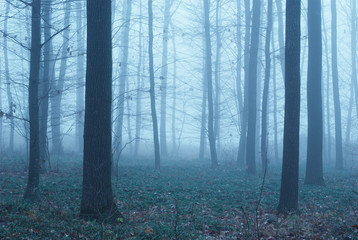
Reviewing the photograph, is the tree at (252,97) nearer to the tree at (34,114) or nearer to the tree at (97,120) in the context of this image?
the tree at (34,114)

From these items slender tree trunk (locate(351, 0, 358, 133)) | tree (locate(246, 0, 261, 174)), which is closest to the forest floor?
tree (locate(246, 0, 261, 174))

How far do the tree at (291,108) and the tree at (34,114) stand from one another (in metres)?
6.36

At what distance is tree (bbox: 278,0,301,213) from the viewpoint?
868 cm

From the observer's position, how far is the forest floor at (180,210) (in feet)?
20.2

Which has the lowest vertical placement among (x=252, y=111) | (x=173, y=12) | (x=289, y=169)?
(x=289, y=169)

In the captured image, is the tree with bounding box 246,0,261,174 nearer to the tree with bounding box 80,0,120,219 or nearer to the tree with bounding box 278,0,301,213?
the tree with bounding box 278,0,301,213

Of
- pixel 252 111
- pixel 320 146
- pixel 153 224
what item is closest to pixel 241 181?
pixel 320 146

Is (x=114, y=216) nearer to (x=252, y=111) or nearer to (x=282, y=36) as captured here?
(x=252, y=111)

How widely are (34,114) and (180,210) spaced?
14.8ft

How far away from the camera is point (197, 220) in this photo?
7.83 metres

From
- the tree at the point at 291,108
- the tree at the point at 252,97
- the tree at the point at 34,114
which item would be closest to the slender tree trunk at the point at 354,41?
the tree at the point at 252,97

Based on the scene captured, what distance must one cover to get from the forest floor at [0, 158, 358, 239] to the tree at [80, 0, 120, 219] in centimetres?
52

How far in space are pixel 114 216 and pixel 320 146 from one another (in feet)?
33.3

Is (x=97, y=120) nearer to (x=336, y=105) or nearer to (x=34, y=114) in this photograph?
(x=34, y=114)
